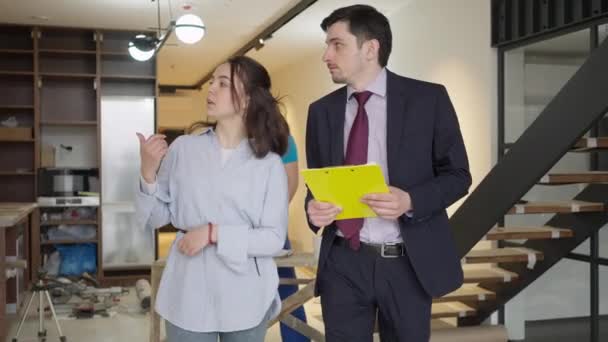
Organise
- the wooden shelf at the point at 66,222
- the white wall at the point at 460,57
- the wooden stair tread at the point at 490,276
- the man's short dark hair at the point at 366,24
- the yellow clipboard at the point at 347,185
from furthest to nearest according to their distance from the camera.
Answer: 1. the wooden shelf at the point at 66,222
2. the white wall at the point at 460,57
3. the wooden stair tread at the point at 490,276
4. the man's short dark hair at the point at 366,24
5. the yellow clipboard at the point at 347,185

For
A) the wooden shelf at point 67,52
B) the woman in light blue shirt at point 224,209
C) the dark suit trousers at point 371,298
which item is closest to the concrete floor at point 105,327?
the wooden shelf at point 67,52

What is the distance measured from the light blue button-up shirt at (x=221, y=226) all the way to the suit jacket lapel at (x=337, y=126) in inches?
7.1

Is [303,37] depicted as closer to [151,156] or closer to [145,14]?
[145,14]

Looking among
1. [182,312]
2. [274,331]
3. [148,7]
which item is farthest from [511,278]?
[148,7]

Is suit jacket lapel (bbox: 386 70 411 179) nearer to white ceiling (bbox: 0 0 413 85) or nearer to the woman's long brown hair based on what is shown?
the woman's long brown hair

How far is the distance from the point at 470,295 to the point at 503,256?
2.04 feet

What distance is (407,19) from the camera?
636 centimetres

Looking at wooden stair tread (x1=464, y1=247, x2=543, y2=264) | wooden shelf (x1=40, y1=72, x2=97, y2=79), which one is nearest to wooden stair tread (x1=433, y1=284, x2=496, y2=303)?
wooden stair tread (x1=464, y1=247, x2=543, y2=264)

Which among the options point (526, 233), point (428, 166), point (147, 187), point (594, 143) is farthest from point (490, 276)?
point (147, 187)

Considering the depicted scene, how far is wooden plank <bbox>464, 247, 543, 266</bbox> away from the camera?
13.3 ft

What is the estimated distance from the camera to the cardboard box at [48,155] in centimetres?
747

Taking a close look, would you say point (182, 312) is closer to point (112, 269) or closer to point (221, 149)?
point (221, 149)

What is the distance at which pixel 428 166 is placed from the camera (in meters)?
1.89

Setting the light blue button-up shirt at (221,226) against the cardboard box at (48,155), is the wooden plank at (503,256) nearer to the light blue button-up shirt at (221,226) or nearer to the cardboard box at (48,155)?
the light blue button-up shirt at (221,226)
